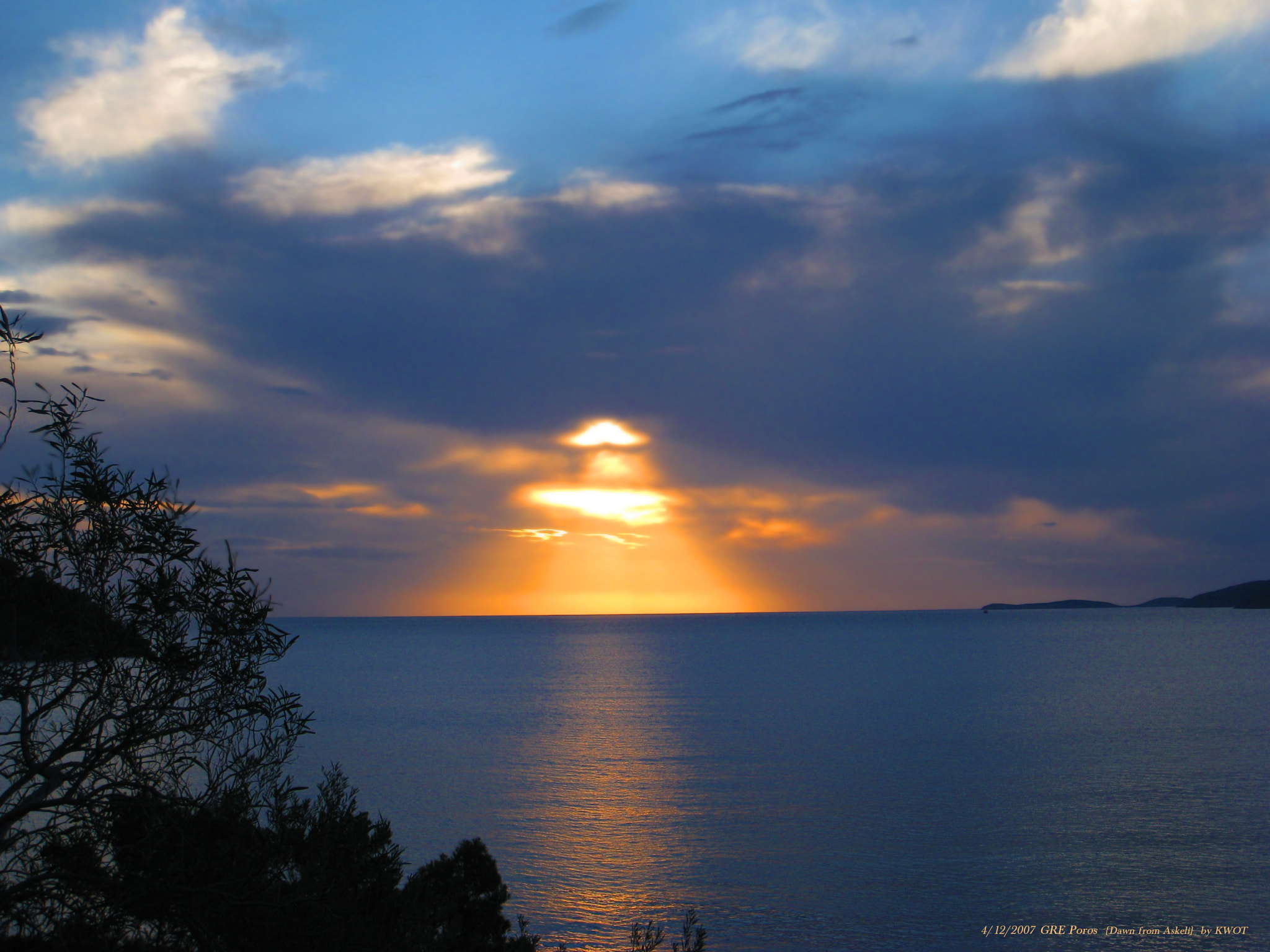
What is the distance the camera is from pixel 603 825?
41375 millimetres

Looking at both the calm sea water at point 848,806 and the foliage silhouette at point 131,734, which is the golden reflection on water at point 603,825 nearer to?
the calm sea water at point 848,806

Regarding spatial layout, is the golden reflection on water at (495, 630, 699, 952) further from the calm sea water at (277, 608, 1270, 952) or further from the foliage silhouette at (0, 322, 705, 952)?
the foliage silhouette at (0, 322, 705, 952)

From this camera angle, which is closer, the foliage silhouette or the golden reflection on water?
the foliage silhouette

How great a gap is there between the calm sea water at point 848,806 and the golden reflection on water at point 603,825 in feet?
0.48

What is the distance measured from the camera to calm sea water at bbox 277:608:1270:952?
97.0 ft

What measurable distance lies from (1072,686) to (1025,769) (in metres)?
58.3

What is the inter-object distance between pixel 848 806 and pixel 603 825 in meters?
12.5

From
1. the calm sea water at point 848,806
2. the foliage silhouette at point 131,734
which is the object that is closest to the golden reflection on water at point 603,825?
the calm sea water at point 848,806

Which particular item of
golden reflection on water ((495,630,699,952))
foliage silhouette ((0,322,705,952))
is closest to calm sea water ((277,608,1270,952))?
golden reflection on water ((495,630,699,952))

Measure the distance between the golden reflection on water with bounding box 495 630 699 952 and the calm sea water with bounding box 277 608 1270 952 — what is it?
0.15 metres

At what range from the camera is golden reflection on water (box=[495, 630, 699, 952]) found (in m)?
30.8

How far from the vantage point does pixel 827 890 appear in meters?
32.0

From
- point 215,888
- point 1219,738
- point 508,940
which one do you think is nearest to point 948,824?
point 508,940

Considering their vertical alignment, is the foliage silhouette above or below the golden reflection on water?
above
